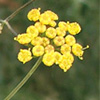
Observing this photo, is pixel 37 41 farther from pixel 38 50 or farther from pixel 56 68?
pixel 56 68

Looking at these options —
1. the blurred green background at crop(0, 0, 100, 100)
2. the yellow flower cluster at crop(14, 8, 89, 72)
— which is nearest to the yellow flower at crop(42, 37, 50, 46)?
the yellow flower cluster at crop(14, 8, 89, 72)

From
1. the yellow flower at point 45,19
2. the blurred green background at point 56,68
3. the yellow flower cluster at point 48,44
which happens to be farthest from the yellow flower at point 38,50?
the blurred green background at point 56,68

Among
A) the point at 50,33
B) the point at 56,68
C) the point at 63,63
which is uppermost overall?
the point at 50,33

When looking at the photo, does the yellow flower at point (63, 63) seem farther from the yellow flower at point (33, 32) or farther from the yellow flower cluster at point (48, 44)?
the yellow flower at point (33, 32)

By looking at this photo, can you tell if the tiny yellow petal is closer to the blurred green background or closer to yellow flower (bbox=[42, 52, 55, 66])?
yellow flower (bbox=[42, 52, 55, 66])

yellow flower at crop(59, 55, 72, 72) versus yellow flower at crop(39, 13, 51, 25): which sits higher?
yellow flower at crop(39, 13, 51, 25)

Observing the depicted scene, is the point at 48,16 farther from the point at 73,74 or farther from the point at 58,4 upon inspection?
the point at 73,74

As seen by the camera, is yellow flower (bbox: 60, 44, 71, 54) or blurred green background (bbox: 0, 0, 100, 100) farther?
blurred green background (bbox: 0, 0, 100, 100)

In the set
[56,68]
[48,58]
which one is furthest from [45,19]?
[56,68]
